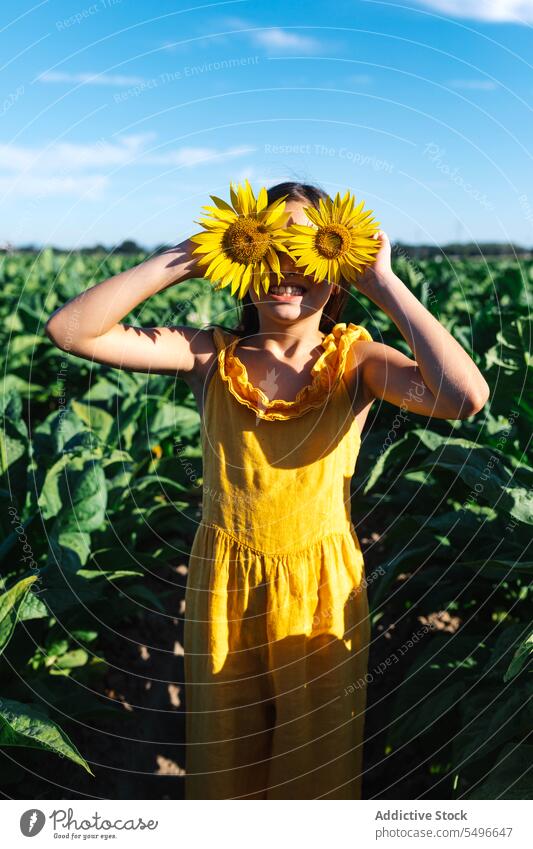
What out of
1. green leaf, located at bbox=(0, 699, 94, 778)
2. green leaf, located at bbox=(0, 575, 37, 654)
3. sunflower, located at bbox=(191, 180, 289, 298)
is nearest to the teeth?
sunflower, located at bbox=(191, 180, 289, 298)

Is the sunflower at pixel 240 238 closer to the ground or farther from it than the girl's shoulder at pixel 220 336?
farther from it

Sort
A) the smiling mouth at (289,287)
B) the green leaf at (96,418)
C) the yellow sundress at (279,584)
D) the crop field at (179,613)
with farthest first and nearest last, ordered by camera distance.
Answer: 1. the green leaf at (96,418)
2. the crop field at (179,613)
3. the yellow sundress at (279,584)
4. the smiling mouth at (289,287)

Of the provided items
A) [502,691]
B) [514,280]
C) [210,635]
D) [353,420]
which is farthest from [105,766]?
[514,280]

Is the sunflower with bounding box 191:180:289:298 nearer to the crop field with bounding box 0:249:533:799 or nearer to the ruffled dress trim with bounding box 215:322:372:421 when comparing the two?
the ruffled dress trim with bounding box 215:322:372:421

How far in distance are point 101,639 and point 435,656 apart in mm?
1698

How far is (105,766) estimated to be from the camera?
10.9 ft

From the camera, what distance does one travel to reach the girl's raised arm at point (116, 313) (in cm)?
205

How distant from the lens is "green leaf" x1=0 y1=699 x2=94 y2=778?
1.90 m

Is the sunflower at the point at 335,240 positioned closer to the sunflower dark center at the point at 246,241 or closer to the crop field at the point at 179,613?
the sunflower dark center at the point at 246,241

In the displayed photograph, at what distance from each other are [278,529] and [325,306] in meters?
0.69

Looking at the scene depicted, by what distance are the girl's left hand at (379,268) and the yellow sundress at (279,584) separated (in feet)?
0.80

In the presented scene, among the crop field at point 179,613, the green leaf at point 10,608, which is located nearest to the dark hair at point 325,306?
the crop field at point 179,613

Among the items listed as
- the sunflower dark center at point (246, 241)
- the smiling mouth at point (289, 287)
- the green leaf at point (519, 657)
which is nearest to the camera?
the green leaf at point (519, 657)

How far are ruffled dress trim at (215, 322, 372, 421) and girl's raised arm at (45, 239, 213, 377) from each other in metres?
0.26
